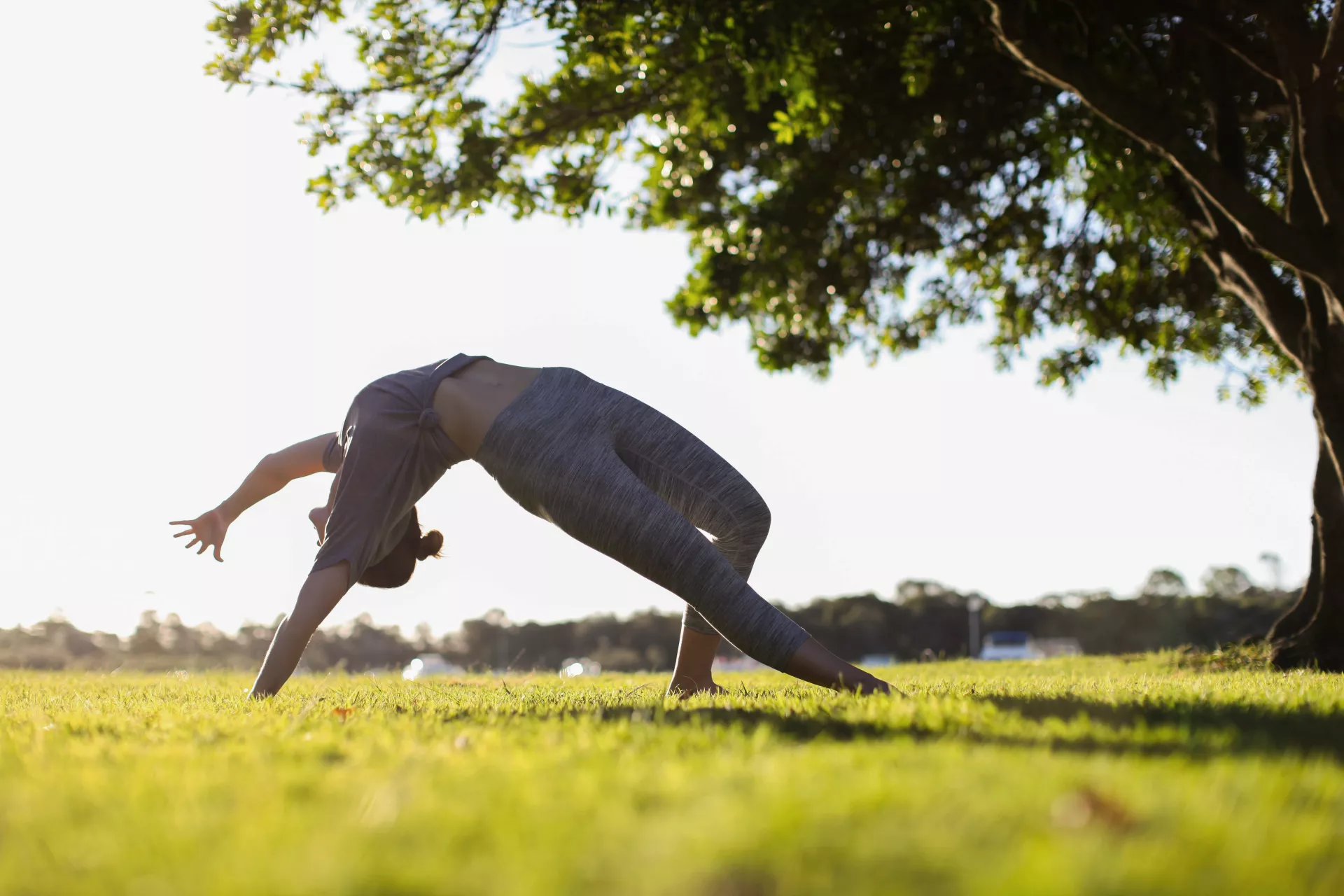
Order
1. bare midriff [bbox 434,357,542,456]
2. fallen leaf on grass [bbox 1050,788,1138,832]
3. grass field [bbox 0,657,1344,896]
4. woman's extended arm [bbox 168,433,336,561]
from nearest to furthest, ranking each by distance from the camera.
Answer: grass field [bbox 0,657,1344,896]
fallen leaf on grass [bbox 1050,788,1138,832]
bare midriff [bbox 434,357,542,456]
woman's extended arm [bbox 168,433,336,561]

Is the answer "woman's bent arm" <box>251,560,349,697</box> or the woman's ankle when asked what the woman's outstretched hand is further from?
the woman's ankle

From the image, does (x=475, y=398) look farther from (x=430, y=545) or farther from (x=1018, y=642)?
(x=1018, y=642)

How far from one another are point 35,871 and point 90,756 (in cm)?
113

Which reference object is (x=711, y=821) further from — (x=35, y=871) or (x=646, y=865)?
(x=35, y=871)

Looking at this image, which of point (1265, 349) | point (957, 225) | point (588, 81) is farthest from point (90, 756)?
point (1265, 349)

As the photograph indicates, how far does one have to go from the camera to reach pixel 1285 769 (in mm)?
2113

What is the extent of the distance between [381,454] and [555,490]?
2.67 ft

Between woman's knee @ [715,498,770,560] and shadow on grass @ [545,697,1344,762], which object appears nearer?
shadow on grass @ [545,697,1344,762]

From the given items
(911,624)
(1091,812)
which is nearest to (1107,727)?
(1091,812)

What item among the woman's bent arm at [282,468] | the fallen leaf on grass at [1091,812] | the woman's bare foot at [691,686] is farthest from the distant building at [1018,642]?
the fallen leaf on grass at [1091,812]

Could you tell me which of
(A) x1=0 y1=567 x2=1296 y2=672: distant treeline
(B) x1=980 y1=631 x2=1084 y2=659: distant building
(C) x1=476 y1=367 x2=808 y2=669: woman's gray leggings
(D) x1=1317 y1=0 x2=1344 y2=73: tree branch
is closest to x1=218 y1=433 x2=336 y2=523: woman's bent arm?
(C) x1=476 y1=367 x2=808 y2=669: woman's gray leggings

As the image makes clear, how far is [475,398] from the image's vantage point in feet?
13.4

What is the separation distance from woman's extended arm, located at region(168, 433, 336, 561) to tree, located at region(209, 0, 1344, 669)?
4954 millimetres

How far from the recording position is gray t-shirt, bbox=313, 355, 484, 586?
4.16 meters
